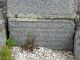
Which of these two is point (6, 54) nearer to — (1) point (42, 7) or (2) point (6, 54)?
(2) point (6, 54)

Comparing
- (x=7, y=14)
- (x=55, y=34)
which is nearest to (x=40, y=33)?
(x=55, y=34)

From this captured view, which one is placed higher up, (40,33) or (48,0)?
(48,0)

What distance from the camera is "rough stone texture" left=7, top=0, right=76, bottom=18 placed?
5543mm

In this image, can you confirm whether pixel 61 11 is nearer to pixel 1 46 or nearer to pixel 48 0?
pixel 48 0

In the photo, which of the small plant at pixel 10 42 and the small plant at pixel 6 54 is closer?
the small plant at pixel 6 54

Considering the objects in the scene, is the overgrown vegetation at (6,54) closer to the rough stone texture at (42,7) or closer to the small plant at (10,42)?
the small plant at (10,42)

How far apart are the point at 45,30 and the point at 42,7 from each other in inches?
14.4

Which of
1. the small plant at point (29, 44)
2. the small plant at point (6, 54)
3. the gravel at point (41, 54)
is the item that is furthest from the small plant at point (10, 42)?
the small plant at point (6, 54)

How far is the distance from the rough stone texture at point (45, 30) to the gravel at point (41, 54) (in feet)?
0.43

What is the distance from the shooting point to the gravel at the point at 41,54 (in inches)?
213

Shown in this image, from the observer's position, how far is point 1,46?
17.4 ft

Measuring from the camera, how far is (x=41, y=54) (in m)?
5.51

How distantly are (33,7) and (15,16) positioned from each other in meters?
0.32

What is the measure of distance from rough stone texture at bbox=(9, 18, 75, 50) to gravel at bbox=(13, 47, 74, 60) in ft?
0.43
